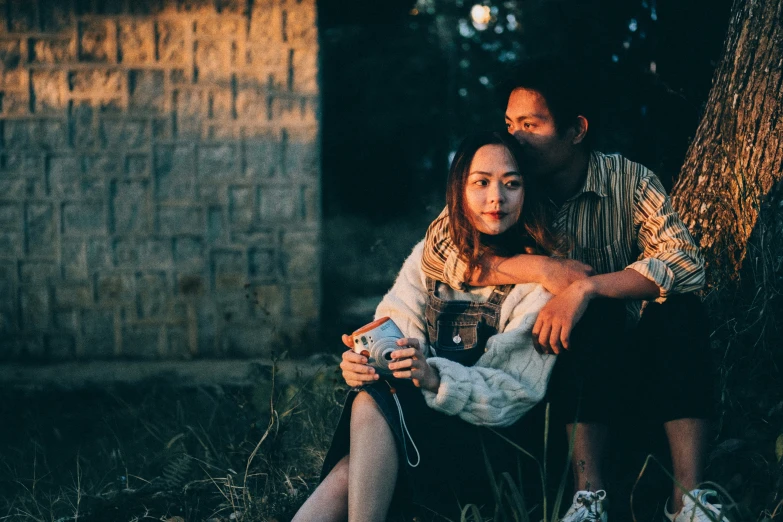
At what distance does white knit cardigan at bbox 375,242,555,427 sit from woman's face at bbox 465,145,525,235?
21cm

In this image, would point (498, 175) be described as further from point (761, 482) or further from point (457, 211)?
point (761, 482)

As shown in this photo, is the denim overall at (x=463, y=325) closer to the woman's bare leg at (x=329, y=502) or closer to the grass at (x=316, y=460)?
the grass at (x=316, y=460)

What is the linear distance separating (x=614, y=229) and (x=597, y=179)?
0.56 ft

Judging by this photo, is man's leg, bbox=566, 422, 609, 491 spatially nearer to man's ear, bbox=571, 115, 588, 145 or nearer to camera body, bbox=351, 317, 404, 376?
camera body, bbox=351, 317, 404, 376

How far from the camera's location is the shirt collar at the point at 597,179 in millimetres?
2541

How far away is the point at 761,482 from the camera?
220 centimetres

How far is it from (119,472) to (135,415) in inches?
21.5

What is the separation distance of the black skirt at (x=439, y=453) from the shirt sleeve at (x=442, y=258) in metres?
0.37

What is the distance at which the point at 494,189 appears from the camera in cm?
230

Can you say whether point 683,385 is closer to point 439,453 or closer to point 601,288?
point 601,288

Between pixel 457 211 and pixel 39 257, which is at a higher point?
pixel 457 211

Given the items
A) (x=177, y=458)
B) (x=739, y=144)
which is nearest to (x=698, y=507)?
(x=739, y=144)

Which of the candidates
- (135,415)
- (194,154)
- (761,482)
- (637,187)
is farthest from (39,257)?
(761,482)

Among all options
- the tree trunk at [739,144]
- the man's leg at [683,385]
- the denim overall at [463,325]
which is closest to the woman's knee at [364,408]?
the denim overall at [463,325]
